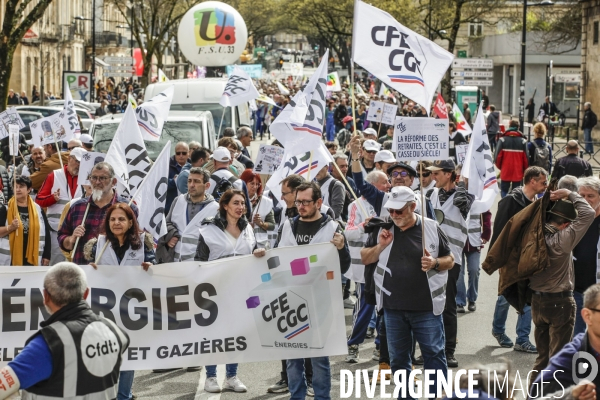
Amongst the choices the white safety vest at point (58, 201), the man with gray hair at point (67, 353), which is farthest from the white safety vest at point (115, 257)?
the white safety vest at point (58, 201)

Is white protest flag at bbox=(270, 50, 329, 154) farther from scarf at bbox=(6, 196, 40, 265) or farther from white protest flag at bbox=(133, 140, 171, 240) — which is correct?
scarf at bbox=(6, 196, 40, 265)

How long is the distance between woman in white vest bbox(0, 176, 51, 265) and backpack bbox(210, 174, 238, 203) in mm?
1743

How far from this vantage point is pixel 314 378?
759cm

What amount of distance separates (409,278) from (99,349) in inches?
112

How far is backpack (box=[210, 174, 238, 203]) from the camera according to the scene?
10.4 m

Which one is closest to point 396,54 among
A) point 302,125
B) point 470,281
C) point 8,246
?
point 302,125

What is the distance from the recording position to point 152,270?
784cm

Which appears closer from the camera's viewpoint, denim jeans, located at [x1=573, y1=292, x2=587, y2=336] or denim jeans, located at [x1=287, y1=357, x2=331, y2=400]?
denim jeans, located at [x1=287, y1=357, x2=331, y2=400]

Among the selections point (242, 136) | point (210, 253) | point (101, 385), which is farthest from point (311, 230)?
point (242, 136)

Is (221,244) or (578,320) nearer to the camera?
(221,244)

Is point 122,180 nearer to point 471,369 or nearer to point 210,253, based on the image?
point 210,253

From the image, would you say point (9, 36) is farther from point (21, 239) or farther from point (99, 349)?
point (99, 349)

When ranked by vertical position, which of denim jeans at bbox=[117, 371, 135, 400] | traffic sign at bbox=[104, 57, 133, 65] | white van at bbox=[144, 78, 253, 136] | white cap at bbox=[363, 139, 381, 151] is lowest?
denim jeans at bbox=[117, 371, 135, 400]

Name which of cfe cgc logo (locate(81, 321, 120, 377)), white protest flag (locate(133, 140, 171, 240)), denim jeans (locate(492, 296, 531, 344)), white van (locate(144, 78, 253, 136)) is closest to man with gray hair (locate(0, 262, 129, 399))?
cfe cgc logo (locate(81, 321, 120, 377))
